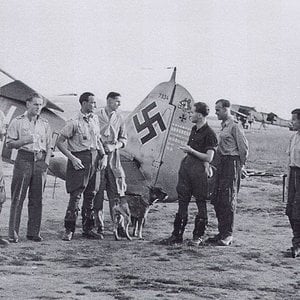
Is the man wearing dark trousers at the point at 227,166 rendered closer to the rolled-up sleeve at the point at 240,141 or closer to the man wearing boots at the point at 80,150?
the rolled-up sleeve at the point at 240,141

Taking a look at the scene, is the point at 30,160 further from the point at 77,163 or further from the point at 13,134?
the point at 77,163

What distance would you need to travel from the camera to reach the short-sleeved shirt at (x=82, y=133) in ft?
23.3

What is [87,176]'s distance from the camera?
283 inches

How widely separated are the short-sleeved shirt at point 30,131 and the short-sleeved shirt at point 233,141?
2149mm

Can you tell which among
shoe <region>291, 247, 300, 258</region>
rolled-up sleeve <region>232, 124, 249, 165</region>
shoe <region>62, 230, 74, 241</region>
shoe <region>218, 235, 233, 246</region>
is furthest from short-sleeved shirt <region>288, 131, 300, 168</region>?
shoe <region>62, 230, 74, 241</region>

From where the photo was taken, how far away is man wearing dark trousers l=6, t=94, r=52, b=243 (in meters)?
6.80

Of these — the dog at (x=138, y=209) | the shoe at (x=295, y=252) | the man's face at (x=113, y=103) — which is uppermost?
the man's face at (x=113, y=103)

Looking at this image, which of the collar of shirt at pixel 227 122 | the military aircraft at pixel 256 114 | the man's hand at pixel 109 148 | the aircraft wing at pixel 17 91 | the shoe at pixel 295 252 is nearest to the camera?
the shoe at pixel 295 252

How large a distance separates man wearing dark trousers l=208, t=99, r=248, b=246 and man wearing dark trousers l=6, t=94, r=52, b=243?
83.0 inches

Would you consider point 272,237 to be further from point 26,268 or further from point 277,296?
point 26,268

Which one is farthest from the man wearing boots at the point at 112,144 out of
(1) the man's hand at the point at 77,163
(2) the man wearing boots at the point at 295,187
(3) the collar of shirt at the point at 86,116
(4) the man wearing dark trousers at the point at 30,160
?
(2) the man wearing boots at the point at 295,187

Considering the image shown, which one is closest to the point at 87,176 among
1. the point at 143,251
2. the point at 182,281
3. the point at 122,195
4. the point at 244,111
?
the point at 122,195

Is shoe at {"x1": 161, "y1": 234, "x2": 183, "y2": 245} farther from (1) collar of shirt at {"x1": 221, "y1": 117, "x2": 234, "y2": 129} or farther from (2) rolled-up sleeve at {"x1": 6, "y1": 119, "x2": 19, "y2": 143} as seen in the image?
(2) rolled-up sleeve at {"x1": 6, "y1": 119, "x2": 19, "y2": 143}

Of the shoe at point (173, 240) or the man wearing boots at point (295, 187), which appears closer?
the man wearing boots at point (295, 187)
